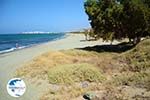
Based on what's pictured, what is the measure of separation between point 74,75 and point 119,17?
1631 cm

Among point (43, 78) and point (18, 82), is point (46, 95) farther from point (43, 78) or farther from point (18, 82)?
point (18, 82)

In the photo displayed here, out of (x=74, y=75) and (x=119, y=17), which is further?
(x=119, y=17)

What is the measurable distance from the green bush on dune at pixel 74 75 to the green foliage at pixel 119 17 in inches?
561

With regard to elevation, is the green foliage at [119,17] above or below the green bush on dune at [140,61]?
above

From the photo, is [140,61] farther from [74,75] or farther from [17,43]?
[17,43]

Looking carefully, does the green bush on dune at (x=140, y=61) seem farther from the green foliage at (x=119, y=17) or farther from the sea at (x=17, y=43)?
the sea at (x=17, y=43)

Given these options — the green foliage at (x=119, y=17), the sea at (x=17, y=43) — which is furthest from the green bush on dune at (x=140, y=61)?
the sea at (x=17, y=43)

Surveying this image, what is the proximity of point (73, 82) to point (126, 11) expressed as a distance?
55.8ft

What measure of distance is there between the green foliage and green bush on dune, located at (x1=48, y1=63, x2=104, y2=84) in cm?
1424

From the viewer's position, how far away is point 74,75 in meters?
15.7

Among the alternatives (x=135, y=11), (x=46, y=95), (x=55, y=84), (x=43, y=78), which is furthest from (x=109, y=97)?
(x=135, y=11)

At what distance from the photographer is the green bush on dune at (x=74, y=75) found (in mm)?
15195

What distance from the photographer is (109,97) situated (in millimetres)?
11805

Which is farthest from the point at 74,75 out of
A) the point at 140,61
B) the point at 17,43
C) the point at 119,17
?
the point at 17,43
